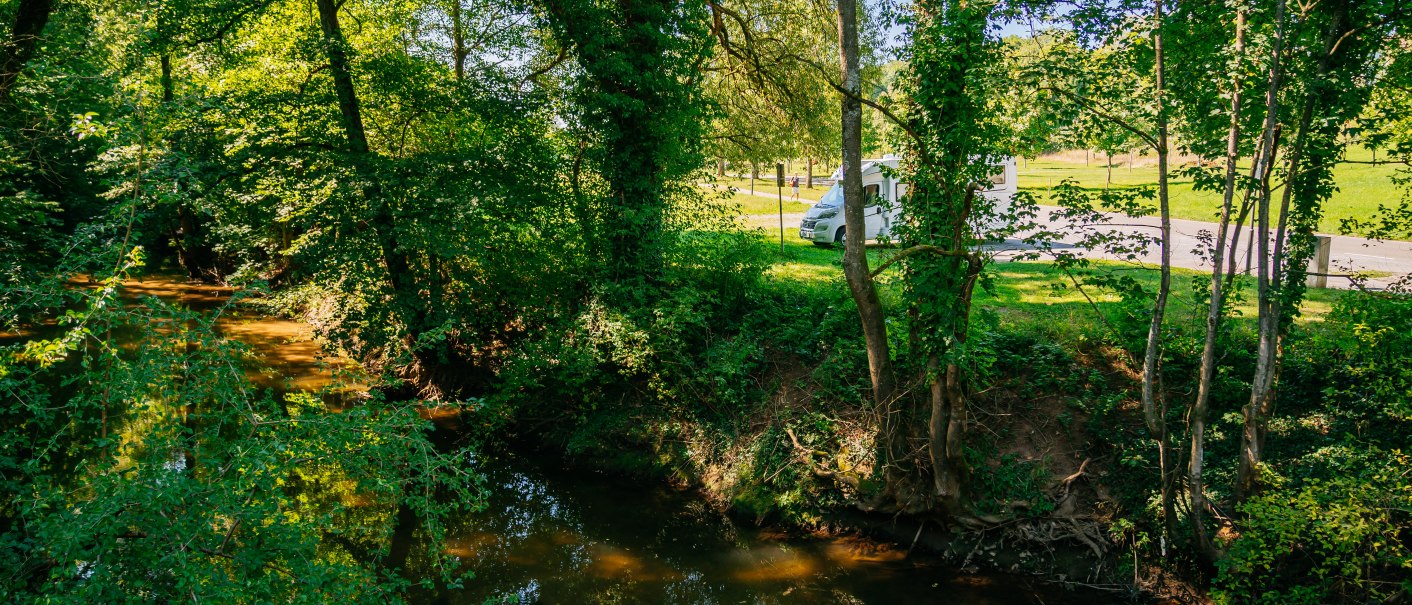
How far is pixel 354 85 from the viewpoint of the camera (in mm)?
12227

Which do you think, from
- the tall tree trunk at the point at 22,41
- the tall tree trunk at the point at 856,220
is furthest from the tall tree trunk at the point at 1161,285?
the tall tree trunk at the point at 22,41

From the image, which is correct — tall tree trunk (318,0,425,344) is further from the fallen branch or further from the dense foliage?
the fallen branch

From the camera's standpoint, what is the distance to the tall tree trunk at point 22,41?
8.47m

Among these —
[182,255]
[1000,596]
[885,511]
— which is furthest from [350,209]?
[182,255]

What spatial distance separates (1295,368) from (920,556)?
4676 millimetres

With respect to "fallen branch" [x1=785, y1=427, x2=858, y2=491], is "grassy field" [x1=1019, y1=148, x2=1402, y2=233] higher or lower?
higher

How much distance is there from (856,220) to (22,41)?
31.1 feet

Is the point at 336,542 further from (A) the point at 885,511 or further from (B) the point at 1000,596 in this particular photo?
(B) the point at 1000,596

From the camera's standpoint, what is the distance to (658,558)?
9.30 metres

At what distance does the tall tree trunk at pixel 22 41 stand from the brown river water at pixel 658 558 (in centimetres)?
329

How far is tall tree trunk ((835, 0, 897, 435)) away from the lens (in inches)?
324

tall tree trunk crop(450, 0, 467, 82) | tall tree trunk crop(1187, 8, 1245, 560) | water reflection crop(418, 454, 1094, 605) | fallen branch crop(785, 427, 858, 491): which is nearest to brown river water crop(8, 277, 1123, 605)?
water reflection crop(418, 454, 1094, 605)

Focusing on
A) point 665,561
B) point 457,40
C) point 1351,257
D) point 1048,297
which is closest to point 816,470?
point 665,561

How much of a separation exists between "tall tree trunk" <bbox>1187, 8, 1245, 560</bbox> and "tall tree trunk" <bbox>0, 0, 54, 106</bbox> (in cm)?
1203
